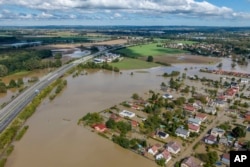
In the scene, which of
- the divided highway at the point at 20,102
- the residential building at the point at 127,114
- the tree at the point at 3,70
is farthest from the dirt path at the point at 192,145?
the tree at the point at 3,70

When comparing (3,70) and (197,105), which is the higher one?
(3,70)

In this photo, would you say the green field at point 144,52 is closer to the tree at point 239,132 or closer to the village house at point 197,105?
the village house at point 197,105

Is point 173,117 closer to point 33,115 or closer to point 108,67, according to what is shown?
point 33,115

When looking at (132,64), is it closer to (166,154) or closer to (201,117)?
(201,117)

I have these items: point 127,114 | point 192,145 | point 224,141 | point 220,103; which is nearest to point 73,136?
point 127,114

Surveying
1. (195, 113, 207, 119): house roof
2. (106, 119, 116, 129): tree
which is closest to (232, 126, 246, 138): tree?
(195, 113, 207, 119): house roof

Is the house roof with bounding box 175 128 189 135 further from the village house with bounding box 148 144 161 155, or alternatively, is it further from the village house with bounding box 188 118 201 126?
the village house with bounding box 148 144 161 155

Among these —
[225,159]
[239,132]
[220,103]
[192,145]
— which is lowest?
[192,145]
